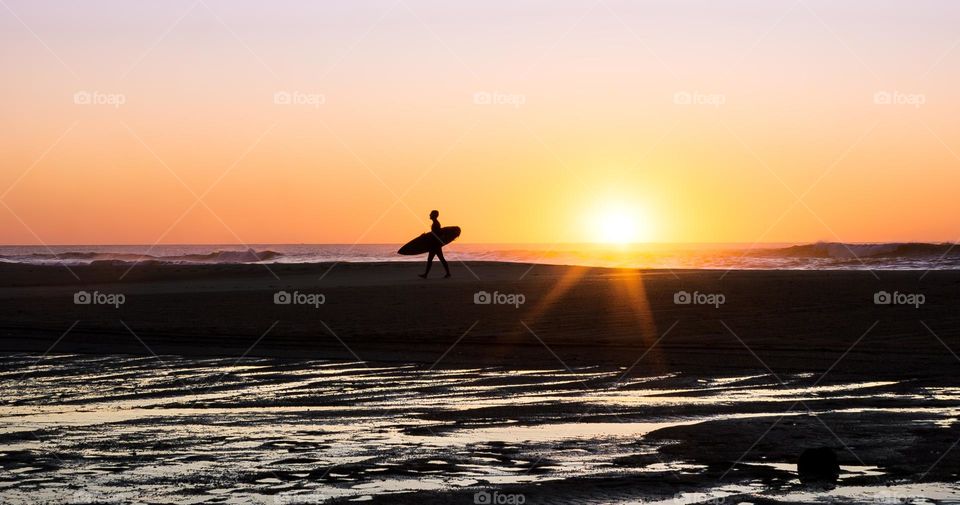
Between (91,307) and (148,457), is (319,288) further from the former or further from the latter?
(148,457)

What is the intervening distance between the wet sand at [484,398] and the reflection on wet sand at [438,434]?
33 millimetres

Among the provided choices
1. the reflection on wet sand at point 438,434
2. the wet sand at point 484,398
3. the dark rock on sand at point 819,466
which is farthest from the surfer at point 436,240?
the dark rock on sand at point 819,466

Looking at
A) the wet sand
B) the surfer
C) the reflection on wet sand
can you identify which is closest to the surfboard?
the surfer

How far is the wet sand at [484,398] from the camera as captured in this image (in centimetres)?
780

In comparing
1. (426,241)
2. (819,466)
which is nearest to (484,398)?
(819,466)

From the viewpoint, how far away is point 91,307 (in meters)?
25.2

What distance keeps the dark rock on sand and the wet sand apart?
0.11 metres

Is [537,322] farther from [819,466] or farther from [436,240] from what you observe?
[819,466]

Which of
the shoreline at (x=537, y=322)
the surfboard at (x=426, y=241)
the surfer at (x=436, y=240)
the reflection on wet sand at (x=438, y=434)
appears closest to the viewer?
the reflection on wet sand at (x=438, y=434)

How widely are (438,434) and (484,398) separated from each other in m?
2.29

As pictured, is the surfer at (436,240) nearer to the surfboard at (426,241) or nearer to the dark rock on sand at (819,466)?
the surfboard at (426,241)

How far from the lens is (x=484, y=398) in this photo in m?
11.9

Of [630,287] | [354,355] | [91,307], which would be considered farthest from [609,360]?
[91,307]

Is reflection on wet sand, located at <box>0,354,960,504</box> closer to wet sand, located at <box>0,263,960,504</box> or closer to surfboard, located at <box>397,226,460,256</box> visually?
wet sand, located at <box>0,263,960,504</box>
